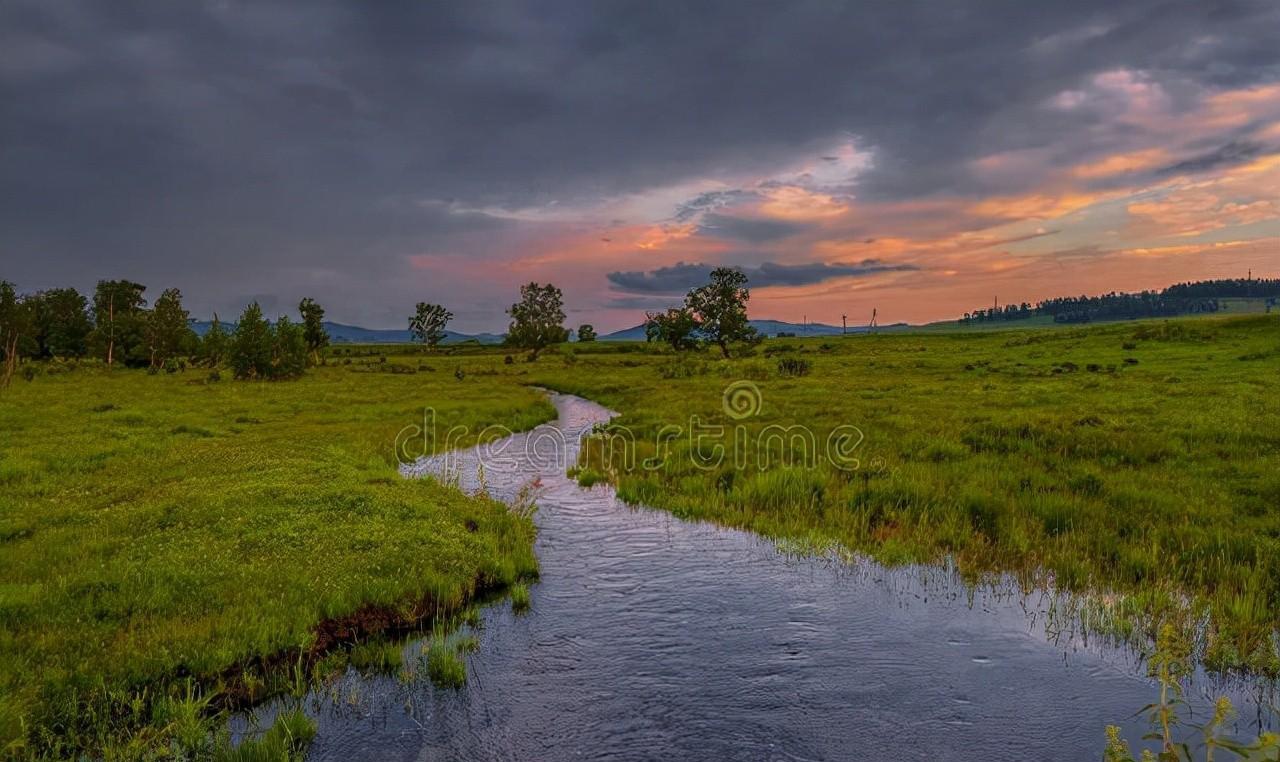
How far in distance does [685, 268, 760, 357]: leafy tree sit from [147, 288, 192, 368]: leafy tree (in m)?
77.3

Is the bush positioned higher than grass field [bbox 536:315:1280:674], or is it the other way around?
the bush

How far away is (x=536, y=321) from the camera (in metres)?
125

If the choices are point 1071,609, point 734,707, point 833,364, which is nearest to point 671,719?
point 734,707

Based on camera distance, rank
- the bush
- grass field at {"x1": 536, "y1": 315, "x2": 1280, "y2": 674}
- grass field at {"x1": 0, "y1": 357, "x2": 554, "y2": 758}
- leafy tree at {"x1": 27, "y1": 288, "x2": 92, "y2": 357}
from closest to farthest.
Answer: grass field at {"x1": 0, "y1": 357, "x2": 554, "y2": 758} → grass field at {"x1": 536, "y1": 315, "x2": 1280, "y2": 674} → the bush → leafy tree at {"x1": 27, "y1": 288, "x2": 92, "y2": 357}

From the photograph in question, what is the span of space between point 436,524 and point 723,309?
89.0 meters

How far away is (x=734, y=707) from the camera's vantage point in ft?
29.8

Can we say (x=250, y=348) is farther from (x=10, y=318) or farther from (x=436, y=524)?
(x=436, y=524)

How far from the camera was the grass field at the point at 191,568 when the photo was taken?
8508 mm

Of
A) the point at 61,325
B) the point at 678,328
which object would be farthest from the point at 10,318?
the point at 678,328

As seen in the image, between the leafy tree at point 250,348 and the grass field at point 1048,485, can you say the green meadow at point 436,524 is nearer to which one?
the grass field at point 1048,485

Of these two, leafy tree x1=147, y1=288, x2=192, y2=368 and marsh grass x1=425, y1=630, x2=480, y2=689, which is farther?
leafy tree x1=147, y1=288, x2=192, y2=368

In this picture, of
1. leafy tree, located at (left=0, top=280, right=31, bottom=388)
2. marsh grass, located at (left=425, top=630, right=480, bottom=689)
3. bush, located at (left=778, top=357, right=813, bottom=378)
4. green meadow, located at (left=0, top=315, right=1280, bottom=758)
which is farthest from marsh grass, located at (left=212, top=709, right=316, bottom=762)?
leafy tree, located at (left=0, top=280, right=31, bottom=388)

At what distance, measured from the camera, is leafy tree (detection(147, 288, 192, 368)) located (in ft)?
303

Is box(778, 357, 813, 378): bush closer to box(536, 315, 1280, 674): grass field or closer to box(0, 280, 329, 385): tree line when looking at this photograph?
box(536, 315, 1280, 674): grass field
